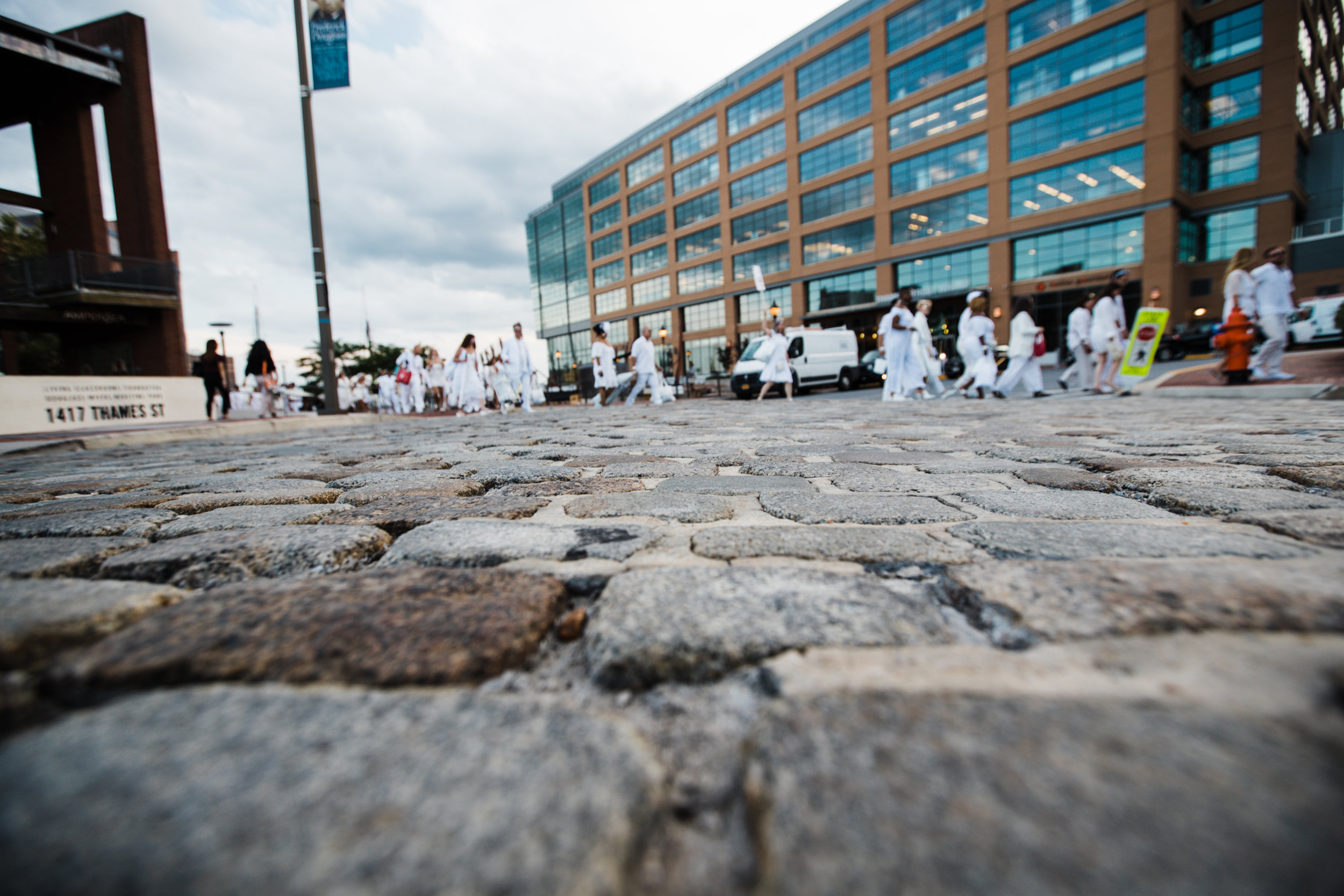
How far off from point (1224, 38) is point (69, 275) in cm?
4407

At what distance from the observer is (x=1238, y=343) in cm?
787

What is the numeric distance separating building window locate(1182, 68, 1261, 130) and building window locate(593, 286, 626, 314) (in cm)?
3743

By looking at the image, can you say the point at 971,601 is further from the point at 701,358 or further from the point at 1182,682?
the point at 701,358

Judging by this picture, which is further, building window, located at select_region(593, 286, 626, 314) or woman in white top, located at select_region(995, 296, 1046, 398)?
building window, located at select_region(593, 286, 626, 314)

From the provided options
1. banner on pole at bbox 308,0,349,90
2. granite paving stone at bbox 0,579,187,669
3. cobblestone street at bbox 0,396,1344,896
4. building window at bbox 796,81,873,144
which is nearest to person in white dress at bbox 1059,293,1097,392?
cobblestone street at bbox 0,396,1344,896

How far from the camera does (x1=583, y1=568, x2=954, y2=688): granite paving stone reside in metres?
0.76

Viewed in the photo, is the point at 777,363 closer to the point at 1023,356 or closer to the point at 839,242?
the point at 1023,356

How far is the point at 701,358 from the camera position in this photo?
1762 inches

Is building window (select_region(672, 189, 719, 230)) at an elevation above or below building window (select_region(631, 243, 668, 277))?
above

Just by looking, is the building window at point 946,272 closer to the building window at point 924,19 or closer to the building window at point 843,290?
the building window at point 843,290

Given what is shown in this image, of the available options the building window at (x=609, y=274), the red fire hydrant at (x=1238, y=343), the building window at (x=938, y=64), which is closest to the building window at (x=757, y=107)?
the building window at (x=938, y=64)

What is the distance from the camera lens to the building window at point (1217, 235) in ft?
83.7

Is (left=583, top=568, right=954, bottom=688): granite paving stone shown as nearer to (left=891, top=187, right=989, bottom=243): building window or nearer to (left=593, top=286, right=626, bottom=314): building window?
(left=891, top=187, right=989, bottom=243): building window

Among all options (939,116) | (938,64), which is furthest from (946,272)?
(938,64)
